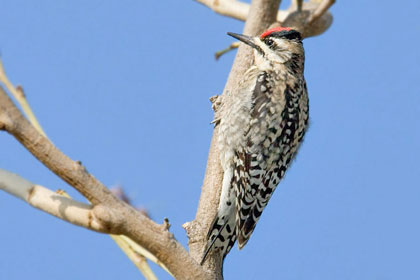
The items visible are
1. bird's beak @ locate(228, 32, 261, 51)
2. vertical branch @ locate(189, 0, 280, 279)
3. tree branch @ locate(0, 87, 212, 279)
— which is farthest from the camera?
bird's beak @ locate(228, 32, 261, 51)

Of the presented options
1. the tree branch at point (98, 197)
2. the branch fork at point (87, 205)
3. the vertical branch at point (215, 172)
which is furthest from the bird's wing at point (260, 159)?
the tree branch at point (98, 197)

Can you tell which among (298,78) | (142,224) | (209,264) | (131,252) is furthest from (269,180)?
(142,224)

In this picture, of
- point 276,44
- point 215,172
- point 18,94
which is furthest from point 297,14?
point 18,94

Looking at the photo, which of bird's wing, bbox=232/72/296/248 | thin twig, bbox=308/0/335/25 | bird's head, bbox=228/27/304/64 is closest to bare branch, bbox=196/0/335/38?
thin twig, bbox=308/0/335/25

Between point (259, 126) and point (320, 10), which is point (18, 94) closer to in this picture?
point (259, 126)

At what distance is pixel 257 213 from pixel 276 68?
1120 mm

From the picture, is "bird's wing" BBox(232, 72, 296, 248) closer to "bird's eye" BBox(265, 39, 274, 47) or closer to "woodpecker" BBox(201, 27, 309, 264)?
"woodpecker" BBox(201, 27, 309, 264)

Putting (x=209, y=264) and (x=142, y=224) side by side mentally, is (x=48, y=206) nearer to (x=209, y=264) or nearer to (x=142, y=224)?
(x=142, y=224)

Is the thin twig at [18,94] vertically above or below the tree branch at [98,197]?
above

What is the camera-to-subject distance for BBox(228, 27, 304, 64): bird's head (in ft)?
14.6

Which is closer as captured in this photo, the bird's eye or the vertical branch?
the vertical branch

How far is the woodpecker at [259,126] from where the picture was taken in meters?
4.15

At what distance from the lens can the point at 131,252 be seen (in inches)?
99.8

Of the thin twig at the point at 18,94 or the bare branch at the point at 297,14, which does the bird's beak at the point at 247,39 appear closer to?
the bare branch at the point at 297,14
